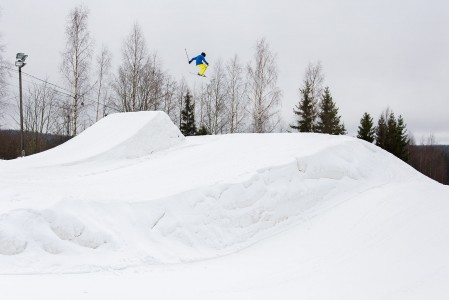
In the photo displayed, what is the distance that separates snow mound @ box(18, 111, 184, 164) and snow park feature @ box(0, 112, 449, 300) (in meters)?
1.29

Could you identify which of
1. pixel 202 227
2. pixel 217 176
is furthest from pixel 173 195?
pixel 217 176

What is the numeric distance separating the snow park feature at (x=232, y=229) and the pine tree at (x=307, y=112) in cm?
1855

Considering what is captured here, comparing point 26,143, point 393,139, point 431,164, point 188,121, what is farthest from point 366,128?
point 26,143

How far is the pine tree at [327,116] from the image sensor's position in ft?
94.7

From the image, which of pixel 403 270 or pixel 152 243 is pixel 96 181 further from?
pixel 403 270

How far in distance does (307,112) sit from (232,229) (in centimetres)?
2398

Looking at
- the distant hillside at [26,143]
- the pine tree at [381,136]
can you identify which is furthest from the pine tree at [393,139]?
the distant hillside at [26,143]

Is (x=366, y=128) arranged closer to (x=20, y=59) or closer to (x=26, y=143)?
(x=20, y=59)

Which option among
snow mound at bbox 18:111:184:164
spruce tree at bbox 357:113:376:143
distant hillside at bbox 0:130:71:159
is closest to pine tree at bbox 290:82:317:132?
spruce tree at bbox 357:113:376:143

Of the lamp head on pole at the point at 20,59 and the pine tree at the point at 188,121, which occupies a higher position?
the lamp head on pole at the point at 20,59

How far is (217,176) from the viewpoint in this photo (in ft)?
26.4

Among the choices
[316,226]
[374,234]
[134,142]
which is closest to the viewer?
[374,234]

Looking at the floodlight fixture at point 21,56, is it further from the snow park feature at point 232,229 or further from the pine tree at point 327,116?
the pine tree at point 327,116

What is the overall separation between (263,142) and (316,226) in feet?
15.5
